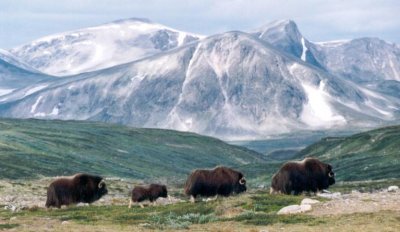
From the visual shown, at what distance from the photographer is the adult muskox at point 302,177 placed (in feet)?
167

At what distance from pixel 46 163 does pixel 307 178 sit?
456ft

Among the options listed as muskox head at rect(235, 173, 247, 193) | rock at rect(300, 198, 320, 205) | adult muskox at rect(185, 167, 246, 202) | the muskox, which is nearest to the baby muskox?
the muskox

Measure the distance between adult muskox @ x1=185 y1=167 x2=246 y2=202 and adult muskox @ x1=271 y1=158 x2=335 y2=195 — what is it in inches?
138

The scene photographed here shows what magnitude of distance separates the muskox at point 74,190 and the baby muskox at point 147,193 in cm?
253

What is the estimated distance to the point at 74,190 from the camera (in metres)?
53.8

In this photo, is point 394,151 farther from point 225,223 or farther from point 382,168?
point 225,223

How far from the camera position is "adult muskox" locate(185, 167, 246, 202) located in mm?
51750

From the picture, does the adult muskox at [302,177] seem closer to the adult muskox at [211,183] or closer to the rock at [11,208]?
the adult muskox at [211,183]

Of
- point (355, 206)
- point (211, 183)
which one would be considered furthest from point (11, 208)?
point (355, 206)

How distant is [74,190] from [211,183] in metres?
10.5

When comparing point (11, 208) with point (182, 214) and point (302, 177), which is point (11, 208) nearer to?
point (182, 214)

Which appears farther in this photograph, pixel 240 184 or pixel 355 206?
pixel 240 184

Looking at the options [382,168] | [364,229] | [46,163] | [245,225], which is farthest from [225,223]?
[46,163]

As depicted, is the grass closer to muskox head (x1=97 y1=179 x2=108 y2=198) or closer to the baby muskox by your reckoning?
muskox head (x1=97 y1=179 x2=108 y2=198)
